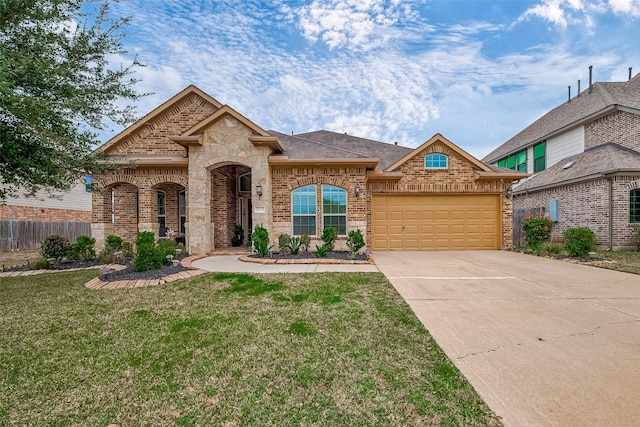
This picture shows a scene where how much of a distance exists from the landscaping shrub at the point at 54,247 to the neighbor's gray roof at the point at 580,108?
22.6m

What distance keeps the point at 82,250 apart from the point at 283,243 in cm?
604

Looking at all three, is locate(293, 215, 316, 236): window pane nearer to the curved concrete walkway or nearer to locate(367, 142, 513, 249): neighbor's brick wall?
the curved concrete walkway

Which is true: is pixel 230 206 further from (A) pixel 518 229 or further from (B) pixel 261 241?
(A) pixel 518 229

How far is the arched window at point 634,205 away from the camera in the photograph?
11719mm

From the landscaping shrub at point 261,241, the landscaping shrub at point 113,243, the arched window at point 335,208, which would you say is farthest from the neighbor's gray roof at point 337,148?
the landscaping shrub at point 113,243

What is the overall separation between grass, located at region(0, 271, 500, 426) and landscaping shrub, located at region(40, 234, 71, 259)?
4.36 m

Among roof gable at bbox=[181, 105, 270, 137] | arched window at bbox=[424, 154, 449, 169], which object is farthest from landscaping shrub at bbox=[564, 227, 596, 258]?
roof gable at bbox=[181, 105, 270, 137]

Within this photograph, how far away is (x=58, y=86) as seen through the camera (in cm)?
559

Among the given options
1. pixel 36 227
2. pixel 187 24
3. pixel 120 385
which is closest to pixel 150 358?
pixel 120 385

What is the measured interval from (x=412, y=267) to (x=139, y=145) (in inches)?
443

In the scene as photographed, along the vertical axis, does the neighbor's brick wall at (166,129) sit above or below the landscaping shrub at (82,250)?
above

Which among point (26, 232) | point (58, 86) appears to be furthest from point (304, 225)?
point (26, 232)

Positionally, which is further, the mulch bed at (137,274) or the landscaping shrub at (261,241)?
the landscaping shrub at (261,241)

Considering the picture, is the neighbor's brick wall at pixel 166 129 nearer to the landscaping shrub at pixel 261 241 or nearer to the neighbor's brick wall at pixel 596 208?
the landscaping shrub at pixel 261 241
